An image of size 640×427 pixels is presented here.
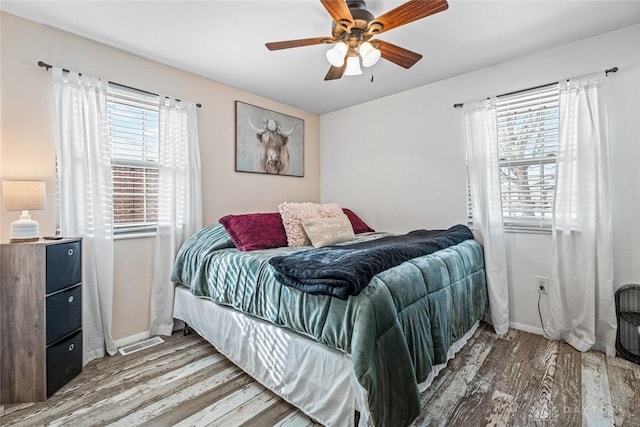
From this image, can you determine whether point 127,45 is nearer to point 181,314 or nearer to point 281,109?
point 281,109

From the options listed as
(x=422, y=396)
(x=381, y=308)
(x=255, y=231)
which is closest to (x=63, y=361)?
(x=255, y=231)

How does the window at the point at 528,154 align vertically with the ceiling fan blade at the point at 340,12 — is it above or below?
below

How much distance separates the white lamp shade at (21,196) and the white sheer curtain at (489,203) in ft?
10.6

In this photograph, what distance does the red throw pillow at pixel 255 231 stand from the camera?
236cm

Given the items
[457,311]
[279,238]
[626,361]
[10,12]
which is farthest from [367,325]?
[10,12]

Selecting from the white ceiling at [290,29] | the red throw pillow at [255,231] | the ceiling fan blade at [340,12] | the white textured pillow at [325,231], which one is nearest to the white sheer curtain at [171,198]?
the red throw pillow at [255,231]

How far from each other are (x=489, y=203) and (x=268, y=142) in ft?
7.77

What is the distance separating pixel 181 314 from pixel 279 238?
1.06 meters

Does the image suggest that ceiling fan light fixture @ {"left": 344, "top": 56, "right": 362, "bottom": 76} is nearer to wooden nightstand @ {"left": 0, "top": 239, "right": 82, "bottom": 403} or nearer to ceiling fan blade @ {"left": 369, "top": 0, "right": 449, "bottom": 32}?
ceiling fan blade @ {"left": 369, "top": 0, "right": 449, "bottom": 32}

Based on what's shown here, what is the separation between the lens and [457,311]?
1.99 meters

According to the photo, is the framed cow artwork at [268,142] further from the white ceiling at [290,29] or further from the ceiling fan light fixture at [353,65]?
the ceiling fan light fixture at [353,65]

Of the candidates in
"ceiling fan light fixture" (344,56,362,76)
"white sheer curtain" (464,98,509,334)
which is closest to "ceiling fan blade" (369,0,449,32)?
"ceiling fan light fixture" (344,56,362,76)

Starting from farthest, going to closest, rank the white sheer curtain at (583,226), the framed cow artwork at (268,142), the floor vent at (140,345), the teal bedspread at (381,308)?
the framed cow artwork at (268,142)
the floor vent at (140,345)
the white sheer curtain at (583,226)
the teal bedspread at (381,308)

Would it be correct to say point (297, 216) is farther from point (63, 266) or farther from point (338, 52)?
point (63, 266)
